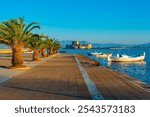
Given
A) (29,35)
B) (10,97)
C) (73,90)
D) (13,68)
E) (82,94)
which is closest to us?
(10,97)

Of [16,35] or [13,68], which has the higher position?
[16,35]

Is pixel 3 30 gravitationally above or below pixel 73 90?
above

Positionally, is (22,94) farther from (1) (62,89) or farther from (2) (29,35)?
(2) (29,35)

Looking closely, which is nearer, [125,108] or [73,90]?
[125,108]

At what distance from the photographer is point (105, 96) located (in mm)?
14391

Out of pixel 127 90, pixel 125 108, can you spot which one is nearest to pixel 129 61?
pixel 127 90

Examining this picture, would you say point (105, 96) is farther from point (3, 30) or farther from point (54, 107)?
point (3, 30)

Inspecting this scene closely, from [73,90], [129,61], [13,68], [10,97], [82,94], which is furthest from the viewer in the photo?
[129,61]

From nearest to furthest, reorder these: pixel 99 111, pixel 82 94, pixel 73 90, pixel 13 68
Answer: pixel 99 111, pixel 82 94, pixel 73 90, pixel 13 68

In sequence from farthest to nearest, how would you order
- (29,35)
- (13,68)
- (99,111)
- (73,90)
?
(29,35) → (13,68) → (73,90) → (99,111)

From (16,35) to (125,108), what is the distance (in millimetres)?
23534

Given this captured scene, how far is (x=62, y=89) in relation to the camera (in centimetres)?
1675

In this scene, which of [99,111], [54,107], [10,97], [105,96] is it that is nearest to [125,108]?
[99,111]

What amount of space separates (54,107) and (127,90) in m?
6.69
